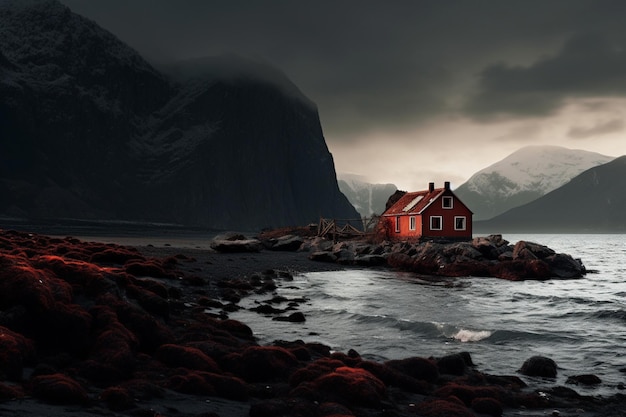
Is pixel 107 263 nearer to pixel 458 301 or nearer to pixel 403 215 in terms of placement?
pixel 458 301

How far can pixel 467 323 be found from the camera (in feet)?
75.2

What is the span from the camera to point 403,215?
66500 millimetres

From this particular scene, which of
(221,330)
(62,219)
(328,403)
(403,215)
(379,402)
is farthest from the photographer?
(62,219)

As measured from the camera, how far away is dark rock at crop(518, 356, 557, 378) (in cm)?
1530

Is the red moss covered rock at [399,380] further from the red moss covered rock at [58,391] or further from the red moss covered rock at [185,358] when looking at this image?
the red moss covered rock at [58,391]

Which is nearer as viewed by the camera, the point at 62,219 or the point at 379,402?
the point at 379,402

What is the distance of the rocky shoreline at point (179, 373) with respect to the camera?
9.55 m

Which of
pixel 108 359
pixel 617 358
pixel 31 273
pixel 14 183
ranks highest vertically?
pixel 14 183

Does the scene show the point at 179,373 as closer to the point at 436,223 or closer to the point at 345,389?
the point at 345,389

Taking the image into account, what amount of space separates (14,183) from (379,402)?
218m

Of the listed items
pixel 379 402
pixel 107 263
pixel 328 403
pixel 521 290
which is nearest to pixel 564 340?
pixel 379 402

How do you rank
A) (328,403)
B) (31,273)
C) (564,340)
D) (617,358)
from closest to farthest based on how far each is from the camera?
(328,403) < (31,273) < (617,358) < (564,340)

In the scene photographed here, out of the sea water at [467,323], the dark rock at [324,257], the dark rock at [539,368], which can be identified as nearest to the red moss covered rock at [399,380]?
the sea water at [467,323]

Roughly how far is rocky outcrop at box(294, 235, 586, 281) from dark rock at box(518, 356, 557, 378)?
1223 inches
